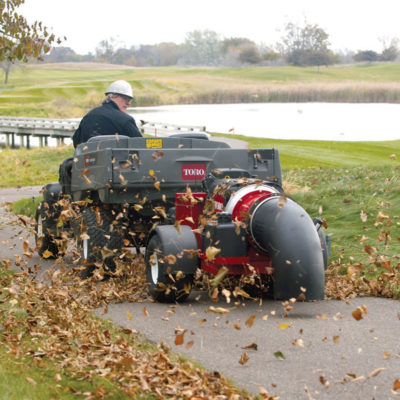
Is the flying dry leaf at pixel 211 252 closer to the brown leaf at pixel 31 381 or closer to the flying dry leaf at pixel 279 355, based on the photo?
the flying dry leaf at pixel 279 355

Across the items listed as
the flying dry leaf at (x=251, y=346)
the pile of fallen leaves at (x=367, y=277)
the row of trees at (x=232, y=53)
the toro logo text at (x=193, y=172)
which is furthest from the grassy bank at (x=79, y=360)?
the row of trees at (x=232, y=53)

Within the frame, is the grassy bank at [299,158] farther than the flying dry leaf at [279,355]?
Yes

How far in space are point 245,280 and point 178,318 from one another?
0.79 meters

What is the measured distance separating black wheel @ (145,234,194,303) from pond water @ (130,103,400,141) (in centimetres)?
3383

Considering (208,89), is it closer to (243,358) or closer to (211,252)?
(211,252)

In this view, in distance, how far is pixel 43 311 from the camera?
7078 millimetres

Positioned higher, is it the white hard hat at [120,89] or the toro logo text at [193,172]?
the white hard hat at [120,89]

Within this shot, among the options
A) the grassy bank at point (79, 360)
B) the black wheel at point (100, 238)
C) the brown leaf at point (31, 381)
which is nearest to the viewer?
the grassy bank at point (79, 360)

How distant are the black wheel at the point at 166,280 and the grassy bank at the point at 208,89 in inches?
1908

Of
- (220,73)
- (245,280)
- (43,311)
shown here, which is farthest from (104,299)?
(220,73)

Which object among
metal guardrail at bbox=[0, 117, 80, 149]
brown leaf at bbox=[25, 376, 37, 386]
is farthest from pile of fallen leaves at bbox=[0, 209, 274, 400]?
metal guardrail at bbox=[0, 117, 80, 149]

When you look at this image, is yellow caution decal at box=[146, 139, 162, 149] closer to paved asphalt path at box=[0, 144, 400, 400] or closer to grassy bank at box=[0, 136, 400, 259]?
grassy bank at box=[0, 136, 400, 259]

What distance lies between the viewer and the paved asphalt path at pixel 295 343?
4902 millimetres

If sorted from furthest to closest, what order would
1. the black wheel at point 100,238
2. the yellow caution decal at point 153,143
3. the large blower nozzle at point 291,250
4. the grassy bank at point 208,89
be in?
the grassy bank at point 208,89, the yellow caution decal at point 153,143, the black wheel at point 100,238, the large blower nozzle at point 291,250
